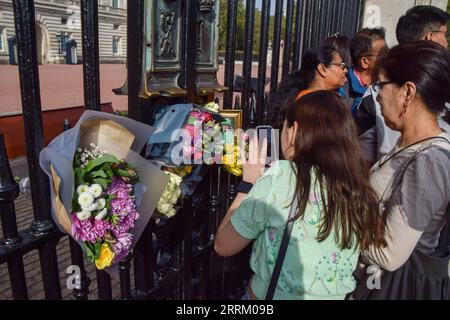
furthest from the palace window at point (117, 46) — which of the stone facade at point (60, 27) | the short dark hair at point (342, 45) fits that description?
the short dark hair at point (342, 45)

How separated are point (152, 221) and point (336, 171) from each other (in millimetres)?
823

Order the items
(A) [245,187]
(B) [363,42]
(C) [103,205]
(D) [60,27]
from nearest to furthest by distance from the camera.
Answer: (C) [103,205], (A) [245,187], (B) [363,42], (D) [60,27]

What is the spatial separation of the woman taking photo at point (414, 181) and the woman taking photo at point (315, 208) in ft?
0.34

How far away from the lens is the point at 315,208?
149 cm

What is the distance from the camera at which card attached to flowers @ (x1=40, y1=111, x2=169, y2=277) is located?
3.82 ft

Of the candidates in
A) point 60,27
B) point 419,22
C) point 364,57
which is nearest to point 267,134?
point 364,57

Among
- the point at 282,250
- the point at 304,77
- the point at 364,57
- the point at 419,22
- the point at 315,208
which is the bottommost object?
the point at 282,250

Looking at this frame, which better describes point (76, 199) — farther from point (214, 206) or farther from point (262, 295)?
point (214, 206)

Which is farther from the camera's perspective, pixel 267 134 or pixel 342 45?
pixel 342 45

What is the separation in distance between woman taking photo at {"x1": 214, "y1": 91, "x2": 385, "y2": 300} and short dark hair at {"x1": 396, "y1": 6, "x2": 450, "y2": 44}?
1.90m

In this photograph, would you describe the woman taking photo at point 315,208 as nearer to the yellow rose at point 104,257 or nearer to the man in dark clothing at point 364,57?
the yellow rose at point 104,257

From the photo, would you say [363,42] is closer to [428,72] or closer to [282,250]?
[428,72]

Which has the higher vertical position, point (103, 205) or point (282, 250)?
point (103, 205)
